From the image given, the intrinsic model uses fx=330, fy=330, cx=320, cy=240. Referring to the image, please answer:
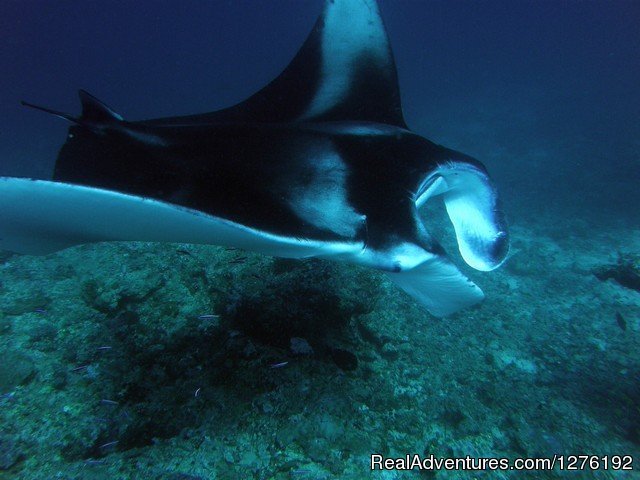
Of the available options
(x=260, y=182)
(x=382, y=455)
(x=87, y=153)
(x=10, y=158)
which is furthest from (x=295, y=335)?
(x=10, y=158)

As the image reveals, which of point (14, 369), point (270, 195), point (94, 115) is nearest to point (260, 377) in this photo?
point (270, 195)

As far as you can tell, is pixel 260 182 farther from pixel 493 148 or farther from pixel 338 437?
pixel 493 148

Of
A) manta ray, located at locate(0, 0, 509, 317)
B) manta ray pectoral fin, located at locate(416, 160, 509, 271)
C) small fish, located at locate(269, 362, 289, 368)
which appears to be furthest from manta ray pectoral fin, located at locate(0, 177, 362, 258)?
manta ray pectoral fin, located at locate(416, 160, 509, 271)

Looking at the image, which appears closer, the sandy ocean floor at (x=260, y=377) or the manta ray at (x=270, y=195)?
the manta ray at (x=270, y=195)

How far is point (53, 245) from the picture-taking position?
193 cm

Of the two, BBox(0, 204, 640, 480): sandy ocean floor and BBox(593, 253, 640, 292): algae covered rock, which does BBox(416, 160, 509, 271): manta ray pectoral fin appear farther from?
BBox(593, 253, 640, 292): algae covered rock

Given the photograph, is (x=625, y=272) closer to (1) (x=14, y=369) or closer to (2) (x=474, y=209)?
(2) (x=474, y=209)

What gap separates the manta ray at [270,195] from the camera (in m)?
1.48

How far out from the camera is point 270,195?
182 cm

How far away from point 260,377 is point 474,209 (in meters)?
2.02

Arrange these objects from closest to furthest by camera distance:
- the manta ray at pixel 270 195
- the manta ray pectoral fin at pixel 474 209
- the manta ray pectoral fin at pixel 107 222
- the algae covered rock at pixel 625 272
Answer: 1. the manta ray pectoral fin at pixel 107 222
2. the manta ray at pixel 270 195
3. the manta ray pectoral fin at pixel 474 209
4. the algae covered rock at pixel 625 272

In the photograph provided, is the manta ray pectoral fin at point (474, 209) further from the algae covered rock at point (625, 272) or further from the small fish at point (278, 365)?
the algae covered rock at point (625, 272)

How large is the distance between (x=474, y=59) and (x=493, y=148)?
46.0m

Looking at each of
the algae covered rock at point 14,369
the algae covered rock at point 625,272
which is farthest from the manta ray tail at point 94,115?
the algae covered rock at point 625,272
